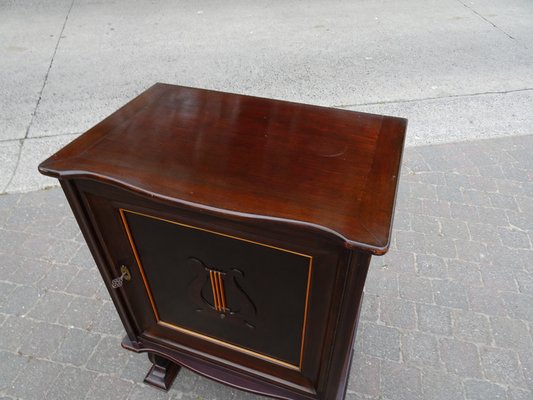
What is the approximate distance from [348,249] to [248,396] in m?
1.06

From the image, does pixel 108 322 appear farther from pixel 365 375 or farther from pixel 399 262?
pixel 399 262

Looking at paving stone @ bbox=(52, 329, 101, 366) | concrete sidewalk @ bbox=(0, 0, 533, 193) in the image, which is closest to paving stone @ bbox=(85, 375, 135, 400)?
paving stone @ bbox=(52, 329, 101, 366)

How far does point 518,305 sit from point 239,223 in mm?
1746

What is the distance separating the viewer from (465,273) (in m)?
2.10

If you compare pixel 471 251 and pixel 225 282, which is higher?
pixel 225 282

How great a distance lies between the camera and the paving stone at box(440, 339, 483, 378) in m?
1.68

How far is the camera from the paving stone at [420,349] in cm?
173

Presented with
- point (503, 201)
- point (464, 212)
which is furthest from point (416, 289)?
point (503, 201)

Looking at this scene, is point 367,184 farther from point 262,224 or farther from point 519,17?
point 519,17

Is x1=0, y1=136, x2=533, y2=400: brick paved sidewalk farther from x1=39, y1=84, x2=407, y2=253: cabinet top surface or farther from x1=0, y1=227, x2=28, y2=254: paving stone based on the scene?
x1=39, y1=84, x2=407, y2=253: cabinet top surface

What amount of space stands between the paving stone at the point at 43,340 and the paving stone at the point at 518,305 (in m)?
2.20

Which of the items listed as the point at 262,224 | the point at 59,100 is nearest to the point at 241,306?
the point at 262,224

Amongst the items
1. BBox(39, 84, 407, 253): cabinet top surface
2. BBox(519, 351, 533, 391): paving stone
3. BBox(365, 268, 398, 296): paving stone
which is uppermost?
BBox(39, 84, 407, 253): cabinet top surface

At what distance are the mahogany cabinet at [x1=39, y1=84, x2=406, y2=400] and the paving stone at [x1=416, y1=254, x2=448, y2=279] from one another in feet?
3.20
